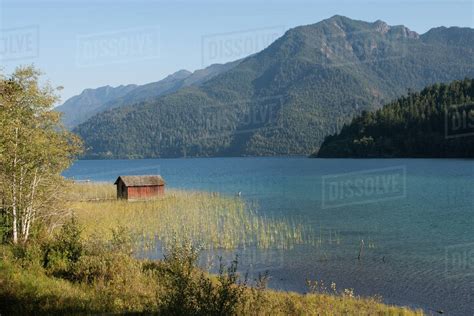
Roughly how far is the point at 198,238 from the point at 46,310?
78.9 feet

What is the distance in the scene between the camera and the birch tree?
78.7 ft

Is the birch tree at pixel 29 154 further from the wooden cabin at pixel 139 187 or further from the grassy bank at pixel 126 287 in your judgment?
the wooden cabin at pixel 139 187

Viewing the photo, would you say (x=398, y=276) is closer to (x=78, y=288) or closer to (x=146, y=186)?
(x=78, y=288)

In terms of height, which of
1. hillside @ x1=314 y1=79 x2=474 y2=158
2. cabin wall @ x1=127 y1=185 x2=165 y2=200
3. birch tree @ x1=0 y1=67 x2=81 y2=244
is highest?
hillside @ x1=314 y1=79 x2=474 y2=158

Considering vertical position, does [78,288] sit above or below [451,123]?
below

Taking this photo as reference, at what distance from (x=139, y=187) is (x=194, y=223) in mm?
22044

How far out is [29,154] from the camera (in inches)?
949

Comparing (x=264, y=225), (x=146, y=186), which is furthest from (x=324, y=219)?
(x=146, y=186)

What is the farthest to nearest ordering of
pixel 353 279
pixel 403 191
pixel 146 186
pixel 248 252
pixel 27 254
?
pixel 403 191, pixel 146 186, pixel 248 252, pixel 353 279, pixel 27 254

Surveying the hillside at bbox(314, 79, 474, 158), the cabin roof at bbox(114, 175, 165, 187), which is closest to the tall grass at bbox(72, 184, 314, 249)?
the cabin roof at bbox(114, 175, 165, 187)

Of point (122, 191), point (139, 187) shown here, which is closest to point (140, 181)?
point (139, 187)

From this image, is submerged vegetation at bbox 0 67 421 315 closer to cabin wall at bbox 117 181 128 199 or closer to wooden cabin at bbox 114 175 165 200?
wooden cabin at bbox 114 175 165 200

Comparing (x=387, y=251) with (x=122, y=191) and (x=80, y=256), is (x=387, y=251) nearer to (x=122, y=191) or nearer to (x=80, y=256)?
(x=80, y=256)

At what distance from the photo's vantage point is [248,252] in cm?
3269
